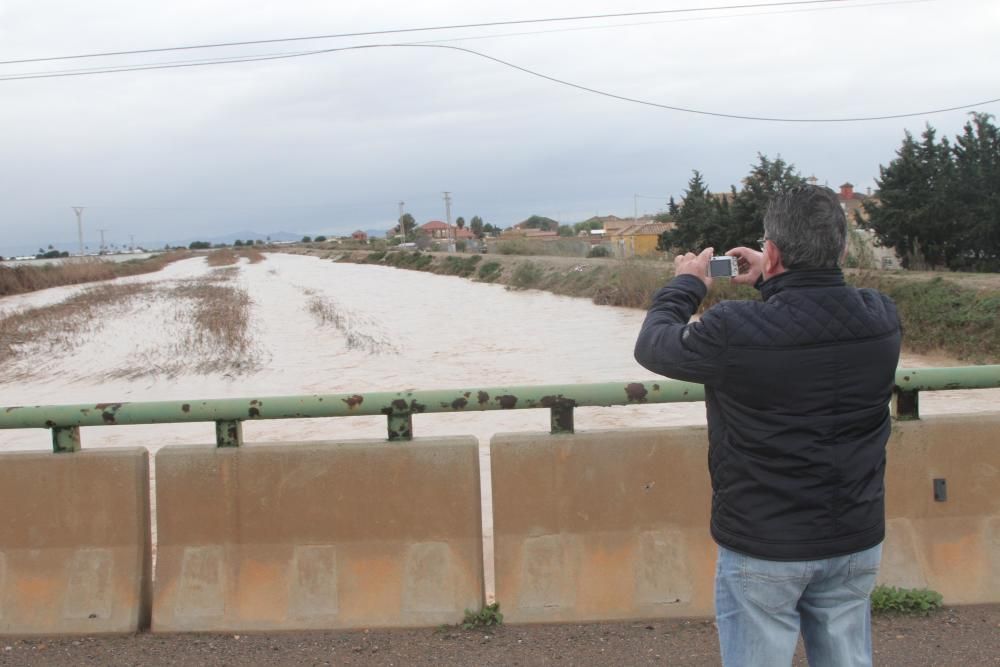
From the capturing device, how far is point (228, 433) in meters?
4.44

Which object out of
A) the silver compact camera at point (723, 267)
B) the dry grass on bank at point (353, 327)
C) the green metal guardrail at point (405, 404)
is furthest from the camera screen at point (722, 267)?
the dry grass on bank at point (353, 327)

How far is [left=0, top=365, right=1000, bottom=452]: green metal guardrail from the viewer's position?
4.28 m

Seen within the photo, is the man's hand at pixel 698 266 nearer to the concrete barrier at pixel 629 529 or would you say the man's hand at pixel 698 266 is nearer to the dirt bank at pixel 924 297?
the concrete barrier at pixel 629 529

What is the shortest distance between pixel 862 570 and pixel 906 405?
7.11 ft

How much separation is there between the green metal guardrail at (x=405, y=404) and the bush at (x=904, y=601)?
0.85 meters

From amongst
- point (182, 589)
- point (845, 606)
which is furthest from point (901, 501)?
point (182, 589)

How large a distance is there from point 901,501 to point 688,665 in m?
1.34

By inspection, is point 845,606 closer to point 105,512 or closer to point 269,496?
point 269,496

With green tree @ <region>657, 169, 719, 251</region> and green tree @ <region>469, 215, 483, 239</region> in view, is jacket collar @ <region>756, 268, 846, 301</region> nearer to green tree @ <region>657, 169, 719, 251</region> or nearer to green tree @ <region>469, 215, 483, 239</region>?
green tree @ <region>657, 169, 719, 251</region>

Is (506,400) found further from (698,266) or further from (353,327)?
(353,327)

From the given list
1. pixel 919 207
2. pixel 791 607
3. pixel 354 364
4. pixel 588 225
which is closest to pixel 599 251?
pixel 919 207

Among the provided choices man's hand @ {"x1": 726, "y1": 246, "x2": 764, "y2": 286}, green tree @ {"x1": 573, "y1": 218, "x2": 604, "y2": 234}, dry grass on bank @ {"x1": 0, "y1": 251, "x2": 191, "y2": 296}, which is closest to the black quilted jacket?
man's hand @ {"x1": 726, "y1": 246, "x2": 764, "y2": 286}

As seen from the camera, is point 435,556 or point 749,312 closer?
point 749,312

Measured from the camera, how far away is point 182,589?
4387mm
